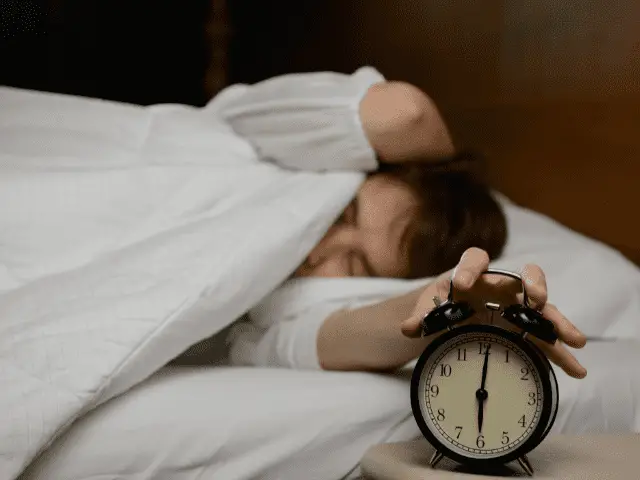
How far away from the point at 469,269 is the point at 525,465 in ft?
0.61

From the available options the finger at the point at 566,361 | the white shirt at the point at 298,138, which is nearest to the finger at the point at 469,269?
the finger at the point at 566,361

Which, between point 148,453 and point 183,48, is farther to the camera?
point 183,48

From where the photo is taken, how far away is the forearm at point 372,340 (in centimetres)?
85

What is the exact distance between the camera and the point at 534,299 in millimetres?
656

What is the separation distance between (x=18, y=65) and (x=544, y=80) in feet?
3.63

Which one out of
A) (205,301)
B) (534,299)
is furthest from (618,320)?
(205,301)

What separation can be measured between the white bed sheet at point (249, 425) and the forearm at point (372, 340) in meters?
0.03

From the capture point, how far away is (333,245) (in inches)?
44.4

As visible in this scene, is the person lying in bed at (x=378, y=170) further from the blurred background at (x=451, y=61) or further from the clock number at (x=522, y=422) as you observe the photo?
the clock number at (x=522, y=422)

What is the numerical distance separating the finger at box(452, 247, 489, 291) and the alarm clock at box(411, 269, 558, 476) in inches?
0.7

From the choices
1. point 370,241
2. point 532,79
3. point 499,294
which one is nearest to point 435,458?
point 499,294

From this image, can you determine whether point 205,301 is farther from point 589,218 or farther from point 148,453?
point 589,218

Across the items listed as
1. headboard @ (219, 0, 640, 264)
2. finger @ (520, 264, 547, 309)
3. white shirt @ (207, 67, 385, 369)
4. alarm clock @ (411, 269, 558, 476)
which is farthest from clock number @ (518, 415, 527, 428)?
headboard @ (219, 0, 640, 264)

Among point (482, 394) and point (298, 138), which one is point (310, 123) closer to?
point (298, 138)
